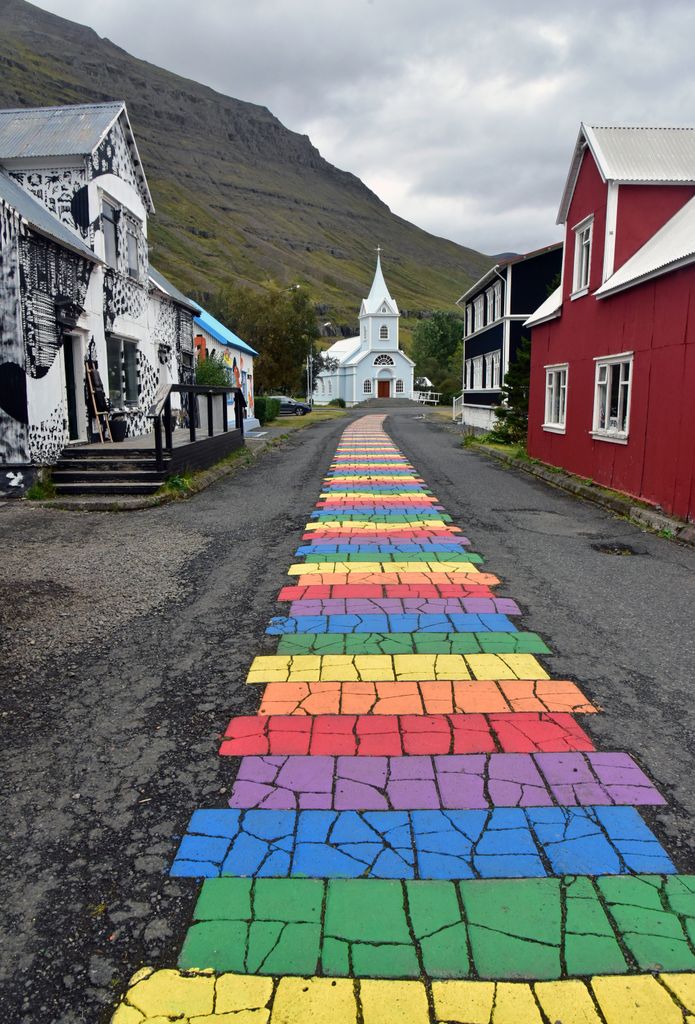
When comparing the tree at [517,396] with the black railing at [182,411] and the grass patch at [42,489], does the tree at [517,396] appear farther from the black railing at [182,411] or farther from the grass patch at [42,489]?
the grass patch at [42,489]

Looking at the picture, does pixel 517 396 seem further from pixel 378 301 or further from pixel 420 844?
pixel 378 301

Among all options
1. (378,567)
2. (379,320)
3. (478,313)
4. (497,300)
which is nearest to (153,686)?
(378,567)

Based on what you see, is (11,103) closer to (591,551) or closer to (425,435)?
(425,435)

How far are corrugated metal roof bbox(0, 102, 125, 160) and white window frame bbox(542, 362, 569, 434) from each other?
1065 centimetres

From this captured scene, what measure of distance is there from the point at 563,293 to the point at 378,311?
64.1m

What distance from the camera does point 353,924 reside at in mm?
2504

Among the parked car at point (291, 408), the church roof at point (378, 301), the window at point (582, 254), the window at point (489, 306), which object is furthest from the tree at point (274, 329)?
the church roof at point (378, 301)

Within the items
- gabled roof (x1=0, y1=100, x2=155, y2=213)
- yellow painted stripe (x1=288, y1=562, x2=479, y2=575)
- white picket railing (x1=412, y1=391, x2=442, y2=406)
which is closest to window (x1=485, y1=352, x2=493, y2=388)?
gabled roof (x1=0, y1=100, x2=155, y2=213)

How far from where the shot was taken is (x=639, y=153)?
13164 mm

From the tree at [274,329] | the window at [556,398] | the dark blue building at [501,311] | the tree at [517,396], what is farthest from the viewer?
the tree at [274,329]

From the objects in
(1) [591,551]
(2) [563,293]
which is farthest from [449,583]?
(2) [563,293]

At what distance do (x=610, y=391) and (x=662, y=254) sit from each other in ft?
7.98

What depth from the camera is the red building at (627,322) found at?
9.68 m

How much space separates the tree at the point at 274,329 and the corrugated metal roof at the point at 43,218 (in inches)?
1094
